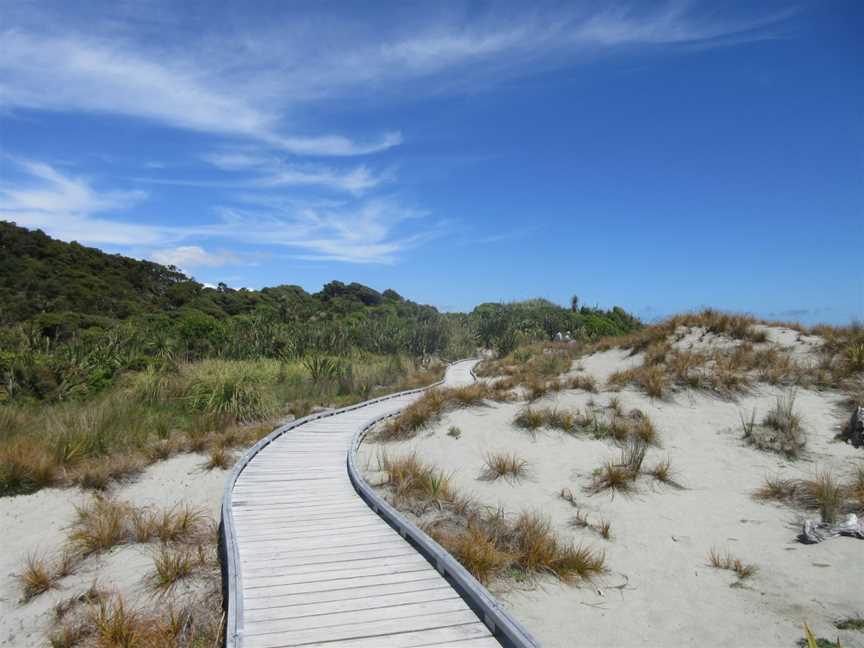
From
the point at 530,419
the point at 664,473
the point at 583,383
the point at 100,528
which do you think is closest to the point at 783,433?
the point at 664,473

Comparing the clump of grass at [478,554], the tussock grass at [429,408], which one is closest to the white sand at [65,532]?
the clump of grass at [478,554]

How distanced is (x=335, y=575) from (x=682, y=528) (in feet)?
15.2

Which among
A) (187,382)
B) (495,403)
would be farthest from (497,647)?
(187,382)

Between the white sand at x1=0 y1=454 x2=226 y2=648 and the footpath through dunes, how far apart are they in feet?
2.92

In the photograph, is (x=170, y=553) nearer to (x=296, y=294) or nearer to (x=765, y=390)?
(x=765, y=390)

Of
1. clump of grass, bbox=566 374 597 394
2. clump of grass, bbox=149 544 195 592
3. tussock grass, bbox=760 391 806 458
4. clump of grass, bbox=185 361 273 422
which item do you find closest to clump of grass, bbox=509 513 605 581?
clump of grass, bbox=149 544 195 592

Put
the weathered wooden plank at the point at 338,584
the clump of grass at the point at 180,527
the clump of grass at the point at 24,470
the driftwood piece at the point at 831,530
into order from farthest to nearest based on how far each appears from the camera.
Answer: the clump of grass at the point at 24,470 → the clump of grass at the point at 180,527 → the driftwood piece at the point at 831,530 → the weathered wooden plank at the point at 338,584

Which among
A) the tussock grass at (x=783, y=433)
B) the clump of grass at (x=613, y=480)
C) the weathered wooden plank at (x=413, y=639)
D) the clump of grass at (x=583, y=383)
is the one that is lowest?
the weathered wooden plank at (x=413, y=639)

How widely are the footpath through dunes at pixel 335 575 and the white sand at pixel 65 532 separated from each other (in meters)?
0.89

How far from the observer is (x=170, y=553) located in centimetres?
623

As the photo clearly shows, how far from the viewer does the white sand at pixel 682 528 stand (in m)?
5.03

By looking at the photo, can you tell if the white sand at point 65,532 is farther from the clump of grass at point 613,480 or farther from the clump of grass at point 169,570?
the clump of grass at point 613,480

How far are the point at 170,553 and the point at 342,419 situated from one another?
6048 millimetres

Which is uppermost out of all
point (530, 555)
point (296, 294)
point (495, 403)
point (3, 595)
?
point (296, 294)
